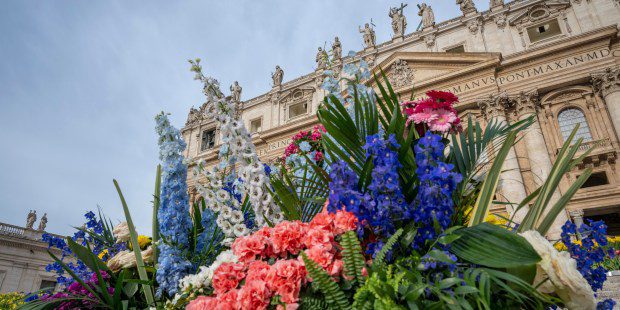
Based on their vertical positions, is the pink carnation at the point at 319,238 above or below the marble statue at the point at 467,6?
below

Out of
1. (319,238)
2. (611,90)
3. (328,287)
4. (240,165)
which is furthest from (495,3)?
(328,287)

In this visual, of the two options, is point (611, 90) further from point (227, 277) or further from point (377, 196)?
point (227, 277)

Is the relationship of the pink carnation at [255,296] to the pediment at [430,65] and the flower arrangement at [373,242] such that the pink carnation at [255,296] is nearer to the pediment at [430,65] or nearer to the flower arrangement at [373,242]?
the flower arrangement at [373,242]

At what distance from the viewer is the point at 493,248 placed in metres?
1.35

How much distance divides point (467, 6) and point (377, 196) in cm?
1897

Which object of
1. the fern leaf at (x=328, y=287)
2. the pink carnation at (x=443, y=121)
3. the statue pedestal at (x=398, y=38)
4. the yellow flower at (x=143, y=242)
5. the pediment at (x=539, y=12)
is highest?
A: the statue pedestal at (x=398, y=38)

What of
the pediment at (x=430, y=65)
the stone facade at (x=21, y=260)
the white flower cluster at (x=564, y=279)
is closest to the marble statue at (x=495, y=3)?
the pediment at (x=430, y=65)

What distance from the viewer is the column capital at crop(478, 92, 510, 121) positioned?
13.9m

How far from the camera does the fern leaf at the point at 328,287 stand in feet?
4.50

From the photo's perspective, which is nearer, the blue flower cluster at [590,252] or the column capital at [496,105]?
the blue flower cluster at [590,252]

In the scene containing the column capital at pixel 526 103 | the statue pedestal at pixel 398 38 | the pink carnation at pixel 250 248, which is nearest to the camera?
the pink carnation at pixel 250 248

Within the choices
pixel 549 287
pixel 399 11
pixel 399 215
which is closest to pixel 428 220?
pixel 399 215

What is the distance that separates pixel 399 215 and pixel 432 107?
97cm

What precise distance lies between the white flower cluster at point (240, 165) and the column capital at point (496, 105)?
546 inches
